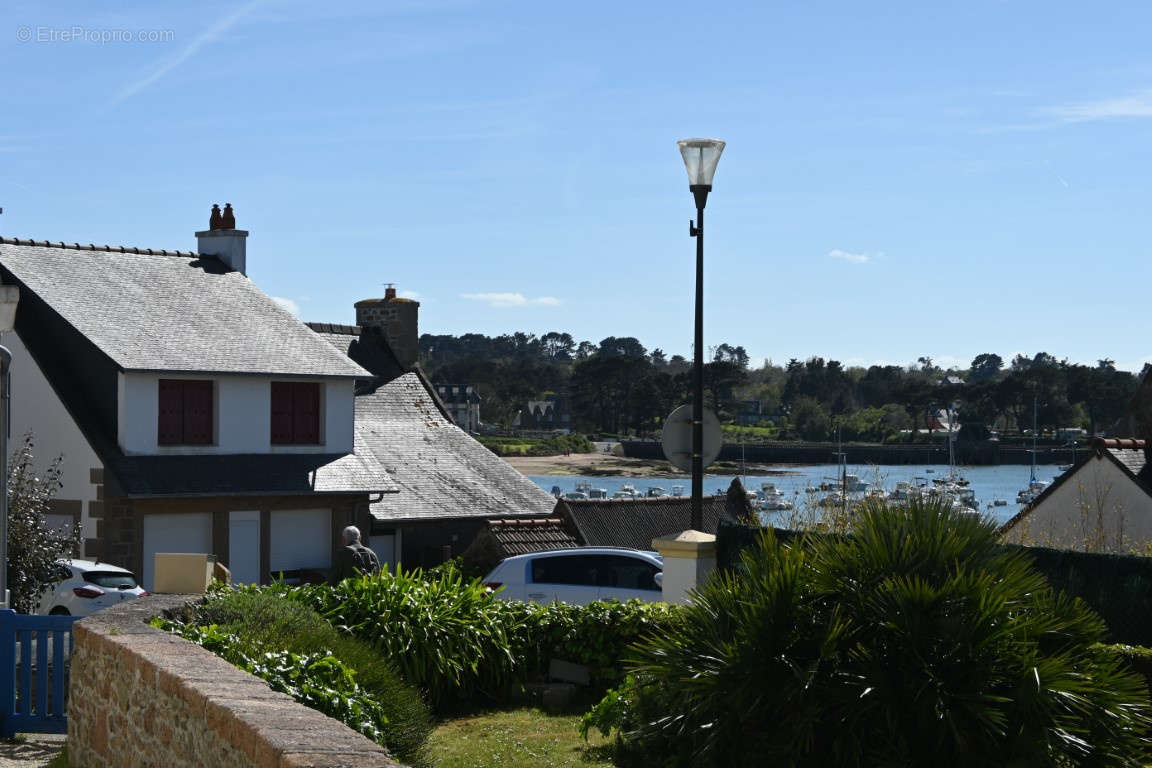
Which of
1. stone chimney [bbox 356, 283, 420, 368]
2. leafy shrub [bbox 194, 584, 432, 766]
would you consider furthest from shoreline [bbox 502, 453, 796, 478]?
leafy shrub [bbox 194, 584, 432, 766]

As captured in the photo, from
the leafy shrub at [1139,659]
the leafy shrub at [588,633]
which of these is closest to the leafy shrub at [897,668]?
the leafy shrub at [1139,659]

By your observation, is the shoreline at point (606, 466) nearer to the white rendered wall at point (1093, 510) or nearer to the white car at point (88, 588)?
the white rendered wall at point (1093, 510)

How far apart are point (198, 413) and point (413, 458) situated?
24.1ft

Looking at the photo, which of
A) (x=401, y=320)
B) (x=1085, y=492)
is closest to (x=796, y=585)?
(x=1085, y=492)

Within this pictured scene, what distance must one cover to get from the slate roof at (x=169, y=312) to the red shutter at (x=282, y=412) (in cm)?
60

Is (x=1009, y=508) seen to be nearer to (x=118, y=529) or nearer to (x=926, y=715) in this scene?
(x=118, y=529)

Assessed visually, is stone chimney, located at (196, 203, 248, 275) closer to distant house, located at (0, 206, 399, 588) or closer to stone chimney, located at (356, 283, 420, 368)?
distant house, located at (0, 206, 399, 588)

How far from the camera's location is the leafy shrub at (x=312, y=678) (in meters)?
9.66

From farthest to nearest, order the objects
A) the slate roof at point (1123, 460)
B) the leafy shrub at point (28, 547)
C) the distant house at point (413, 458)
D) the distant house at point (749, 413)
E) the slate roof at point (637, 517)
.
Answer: the distant house at point (749, 413)
the distant house at point (413, 458)
the slate roof at point (637, 517)
the slate roof at point (1123, 460)
the leafy shrub at point (28, 547)

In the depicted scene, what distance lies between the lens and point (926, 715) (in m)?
8.16

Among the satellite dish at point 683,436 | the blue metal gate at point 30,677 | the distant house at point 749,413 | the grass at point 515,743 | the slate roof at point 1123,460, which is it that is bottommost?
the grass at point 515,743

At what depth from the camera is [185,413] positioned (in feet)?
96.4

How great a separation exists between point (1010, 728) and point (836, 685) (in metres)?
0.98

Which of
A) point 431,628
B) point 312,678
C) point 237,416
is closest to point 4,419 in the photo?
point 431,628
